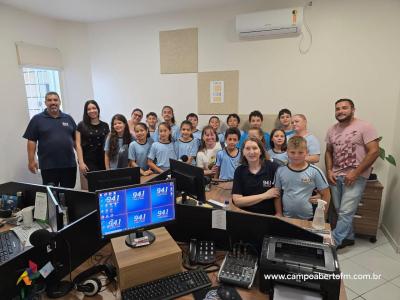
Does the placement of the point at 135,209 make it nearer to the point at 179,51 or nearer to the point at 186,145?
the point at 186,145

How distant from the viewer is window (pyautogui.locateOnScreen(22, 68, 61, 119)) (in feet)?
14.0

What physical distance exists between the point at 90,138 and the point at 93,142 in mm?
68

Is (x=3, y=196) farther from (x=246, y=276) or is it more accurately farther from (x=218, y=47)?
(x=218, y=47)

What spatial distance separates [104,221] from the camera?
1448mm

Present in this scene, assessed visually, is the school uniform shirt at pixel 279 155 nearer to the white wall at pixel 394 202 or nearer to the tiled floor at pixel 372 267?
the tiled floor at pixel 372 267

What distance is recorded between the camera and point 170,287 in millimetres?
1336

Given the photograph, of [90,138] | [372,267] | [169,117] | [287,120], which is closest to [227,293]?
[372,267]

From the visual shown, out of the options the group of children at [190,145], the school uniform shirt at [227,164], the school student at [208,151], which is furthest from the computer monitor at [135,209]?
the school student at [208,151]

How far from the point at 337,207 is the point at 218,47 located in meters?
2.86

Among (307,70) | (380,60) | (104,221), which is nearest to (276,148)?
(307,70)

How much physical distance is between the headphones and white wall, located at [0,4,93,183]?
3.20m

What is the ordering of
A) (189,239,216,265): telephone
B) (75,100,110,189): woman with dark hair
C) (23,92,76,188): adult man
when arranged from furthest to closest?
1. (75,100,110,189): woman with dark hair
2. (23,92,76,188): adult man
3. (189,239,216,265): telephone

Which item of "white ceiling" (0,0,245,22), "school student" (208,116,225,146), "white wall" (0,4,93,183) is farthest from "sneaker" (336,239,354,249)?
"white wall" (0,4,93,183)

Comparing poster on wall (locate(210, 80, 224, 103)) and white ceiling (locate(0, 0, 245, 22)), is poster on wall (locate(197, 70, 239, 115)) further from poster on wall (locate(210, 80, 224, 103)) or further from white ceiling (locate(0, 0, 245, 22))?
white ceiling (locate(0, 0, 245, 22))
